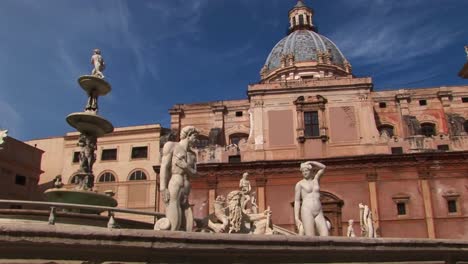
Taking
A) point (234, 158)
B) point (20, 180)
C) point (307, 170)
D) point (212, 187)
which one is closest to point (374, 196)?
point (234, 158)

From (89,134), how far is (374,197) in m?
20.6

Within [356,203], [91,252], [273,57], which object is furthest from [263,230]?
[273,57]

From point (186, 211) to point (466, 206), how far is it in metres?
28.7

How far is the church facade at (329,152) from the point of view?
31.4 meters

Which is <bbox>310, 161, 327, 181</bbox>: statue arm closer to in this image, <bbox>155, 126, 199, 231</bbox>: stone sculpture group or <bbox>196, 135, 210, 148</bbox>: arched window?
<bbox>155, 126, 199, 231</bbox>: stone sculpture group

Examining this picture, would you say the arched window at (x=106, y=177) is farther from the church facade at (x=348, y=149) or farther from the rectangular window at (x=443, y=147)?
the rectangular window at (x=443, y=147)

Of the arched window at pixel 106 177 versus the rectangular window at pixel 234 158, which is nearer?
the rectangular window at pixel 234 158

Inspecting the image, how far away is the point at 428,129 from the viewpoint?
37.9m

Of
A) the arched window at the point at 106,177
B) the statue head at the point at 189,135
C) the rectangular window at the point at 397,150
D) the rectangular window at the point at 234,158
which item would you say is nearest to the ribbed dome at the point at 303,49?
the rectangular window at the point at 397,150

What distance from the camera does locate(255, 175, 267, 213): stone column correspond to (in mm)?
32344

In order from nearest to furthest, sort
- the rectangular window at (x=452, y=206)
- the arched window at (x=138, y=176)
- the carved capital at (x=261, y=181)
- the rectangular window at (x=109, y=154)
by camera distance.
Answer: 1. the rectangular window at (x=452, y=206)
2. the carved capital at (x=261, y=181)
3. the arched window at (x=138, y=176)
4. the rectangular window at (x=109, y=154)

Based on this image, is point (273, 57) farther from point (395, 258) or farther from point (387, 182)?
point (395, 258)

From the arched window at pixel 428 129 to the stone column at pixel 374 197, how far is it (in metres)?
8.11

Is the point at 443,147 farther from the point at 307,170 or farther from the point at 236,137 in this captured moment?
the point at 307,170
